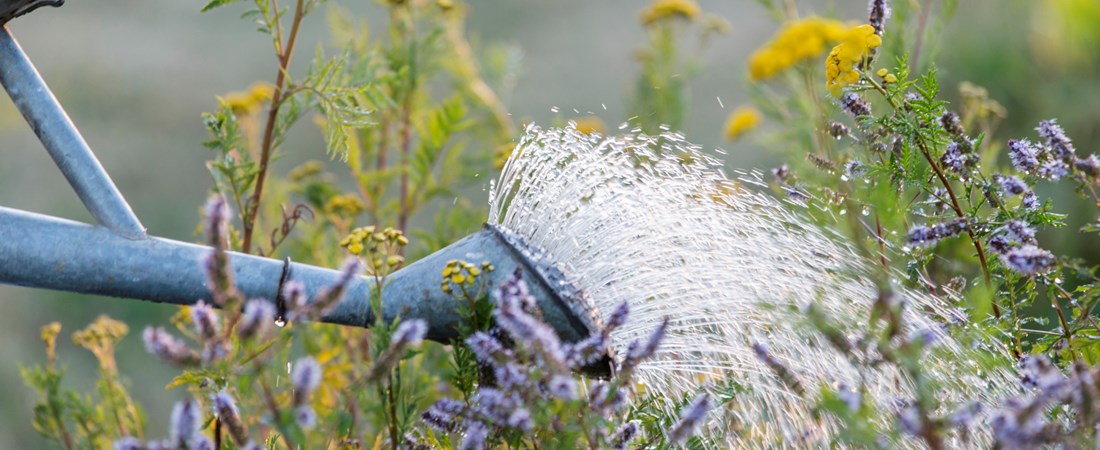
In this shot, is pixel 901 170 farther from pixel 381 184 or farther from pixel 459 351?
pixel 381 184

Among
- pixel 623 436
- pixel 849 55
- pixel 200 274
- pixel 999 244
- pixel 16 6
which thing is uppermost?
pixel 16 6

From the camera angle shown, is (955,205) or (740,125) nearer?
(955,205)

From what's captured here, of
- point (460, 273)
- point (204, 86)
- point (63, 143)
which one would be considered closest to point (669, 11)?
point (460, 273)

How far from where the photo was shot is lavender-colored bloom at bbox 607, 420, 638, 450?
1.00 m

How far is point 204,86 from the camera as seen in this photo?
5695 millimetres

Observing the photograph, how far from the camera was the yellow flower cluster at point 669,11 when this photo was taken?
2.37 m

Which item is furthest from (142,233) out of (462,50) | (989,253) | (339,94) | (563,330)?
(462,50)

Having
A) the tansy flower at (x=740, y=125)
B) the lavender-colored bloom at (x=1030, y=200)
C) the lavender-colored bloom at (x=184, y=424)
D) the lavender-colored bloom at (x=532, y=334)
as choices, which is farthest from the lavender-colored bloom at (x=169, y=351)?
the tansy flower at (x=740, y=125)

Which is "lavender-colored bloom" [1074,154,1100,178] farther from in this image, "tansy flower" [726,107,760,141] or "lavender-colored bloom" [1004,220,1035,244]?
"tansy flower" [726,107,760,141]

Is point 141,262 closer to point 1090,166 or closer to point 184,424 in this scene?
point 184,424

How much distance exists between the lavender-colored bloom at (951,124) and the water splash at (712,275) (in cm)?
17

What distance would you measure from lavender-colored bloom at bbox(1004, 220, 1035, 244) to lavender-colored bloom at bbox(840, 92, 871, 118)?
0.67 ft

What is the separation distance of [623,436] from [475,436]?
0.51 ft

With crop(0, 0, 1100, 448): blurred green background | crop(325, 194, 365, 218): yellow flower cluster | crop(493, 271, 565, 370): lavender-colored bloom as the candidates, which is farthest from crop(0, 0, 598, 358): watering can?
crop(0, 0, 1100, 448): blurred green background
